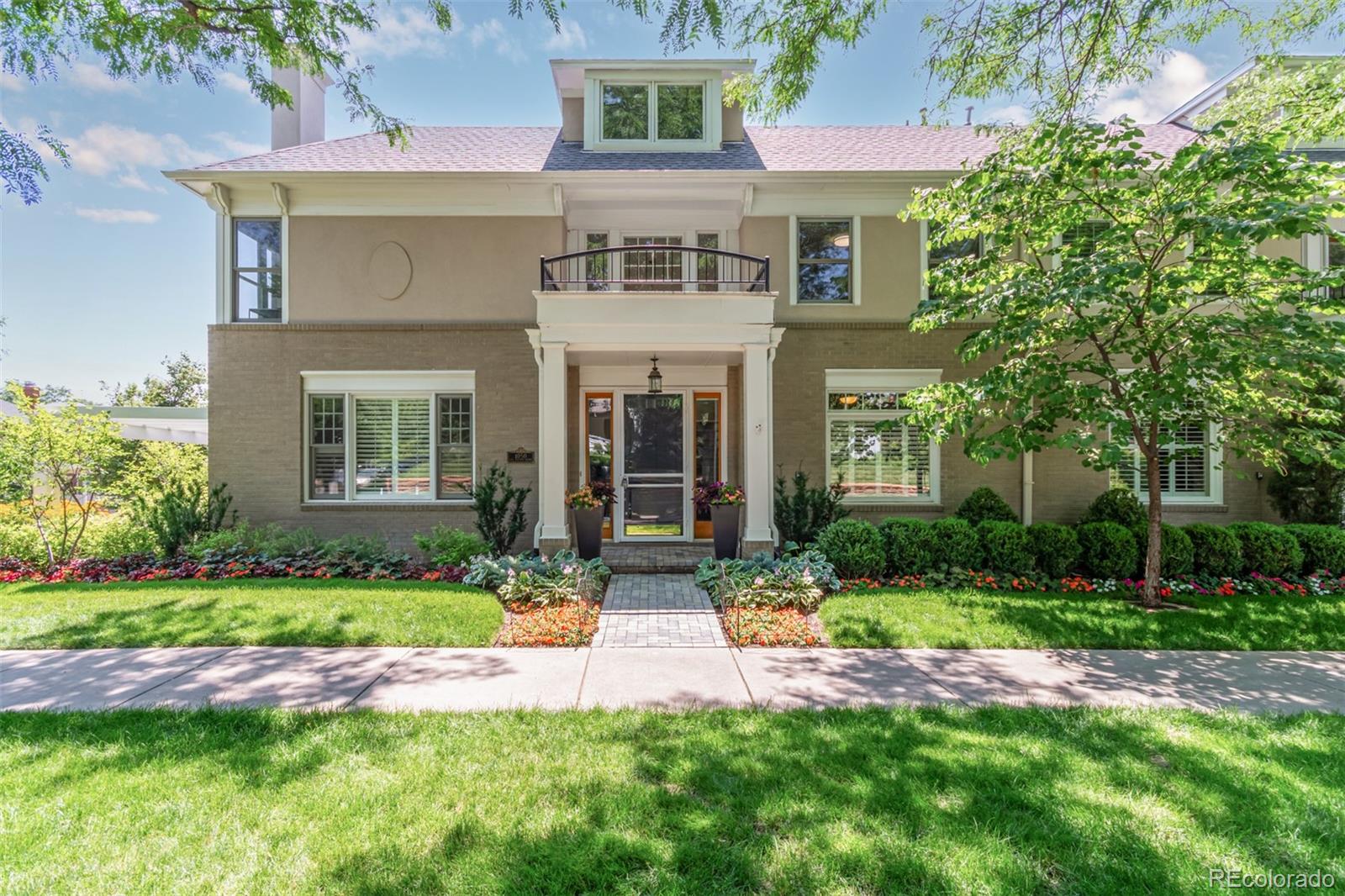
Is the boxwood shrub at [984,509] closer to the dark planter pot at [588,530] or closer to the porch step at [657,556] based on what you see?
the porch step at [657,556]

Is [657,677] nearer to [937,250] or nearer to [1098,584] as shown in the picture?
[1098,584]

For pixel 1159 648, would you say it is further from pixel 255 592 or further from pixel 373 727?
pixel 255 592

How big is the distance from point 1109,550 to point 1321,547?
10.3 feet

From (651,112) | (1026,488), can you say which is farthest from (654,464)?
(651,112)

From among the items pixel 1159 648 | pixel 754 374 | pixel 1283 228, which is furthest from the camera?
pixel 754 374

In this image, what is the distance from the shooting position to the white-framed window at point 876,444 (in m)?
9.49

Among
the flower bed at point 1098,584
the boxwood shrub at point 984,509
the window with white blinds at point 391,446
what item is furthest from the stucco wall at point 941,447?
the window with white blinds at point 391,446

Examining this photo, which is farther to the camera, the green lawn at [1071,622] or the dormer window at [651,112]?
the dormer window at [651,112]

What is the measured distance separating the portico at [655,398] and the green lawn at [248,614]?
2.19 meters

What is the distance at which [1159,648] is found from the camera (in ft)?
17.4

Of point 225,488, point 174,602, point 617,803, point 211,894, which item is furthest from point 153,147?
point 617,803

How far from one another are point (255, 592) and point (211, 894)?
5392 millimetres

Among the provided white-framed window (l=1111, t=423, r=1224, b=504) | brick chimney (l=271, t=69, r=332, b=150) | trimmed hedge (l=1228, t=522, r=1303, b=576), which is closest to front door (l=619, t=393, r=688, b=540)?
white-framed window (l=1111, t=423, r=1224, b=504)

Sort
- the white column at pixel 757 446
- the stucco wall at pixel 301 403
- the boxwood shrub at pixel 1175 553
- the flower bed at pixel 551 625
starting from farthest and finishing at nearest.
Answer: the stucco wall at pixel 301 403 → the white column at pixel 757 446 → the boxwood shrub at pixel 1175 553 → the flower bed at pixel 551 625
